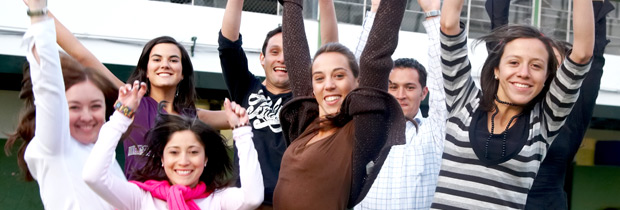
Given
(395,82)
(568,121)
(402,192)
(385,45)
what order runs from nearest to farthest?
(385,45) → (568,121) → (402,192) → (395,82)

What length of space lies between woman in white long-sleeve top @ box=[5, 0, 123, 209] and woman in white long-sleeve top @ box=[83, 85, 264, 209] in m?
0.06

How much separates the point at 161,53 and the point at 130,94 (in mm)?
761

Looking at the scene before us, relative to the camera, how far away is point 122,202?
2.14m

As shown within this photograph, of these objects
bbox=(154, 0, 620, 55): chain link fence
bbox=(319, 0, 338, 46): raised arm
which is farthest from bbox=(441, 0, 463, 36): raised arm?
bbox=(154, 0, 620, 55): chain link fence

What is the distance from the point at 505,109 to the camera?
225cm

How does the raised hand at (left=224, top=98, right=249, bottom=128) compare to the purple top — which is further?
the purple top

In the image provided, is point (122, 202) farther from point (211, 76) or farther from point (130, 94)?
point (211, 76)

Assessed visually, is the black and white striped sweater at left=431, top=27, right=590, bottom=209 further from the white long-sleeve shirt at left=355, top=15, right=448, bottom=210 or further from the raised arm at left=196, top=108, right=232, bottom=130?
the raised arm at left=196, top=108, right=232, bottom=130

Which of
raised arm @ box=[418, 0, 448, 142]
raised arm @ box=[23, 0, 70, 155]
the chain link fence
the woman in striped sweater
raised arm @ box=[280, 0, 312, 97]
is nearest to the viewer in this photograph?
raised arm @ box=[23, 0, 70, 155]

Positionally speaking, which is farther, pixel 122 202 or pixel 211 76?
pixel 211 76

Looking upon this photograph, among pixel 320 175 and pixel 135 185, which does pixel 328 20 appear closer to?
pixel 320 175

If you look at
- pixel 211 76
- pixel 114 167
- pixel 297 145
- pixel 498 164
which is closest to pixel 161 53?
pixel 114 167

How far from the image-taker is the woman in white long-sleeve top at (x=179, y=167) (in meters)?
2.05

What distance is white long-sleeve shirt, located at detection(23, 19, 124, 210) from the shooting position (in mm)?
1847
